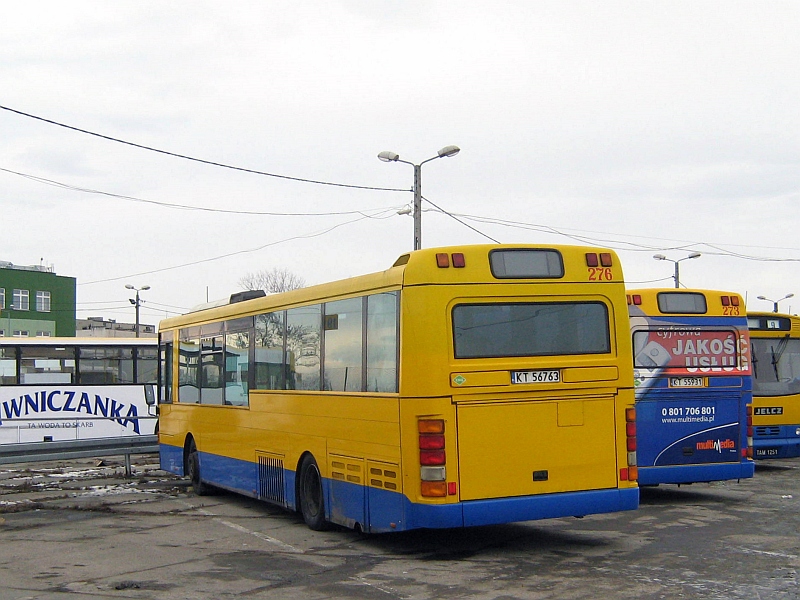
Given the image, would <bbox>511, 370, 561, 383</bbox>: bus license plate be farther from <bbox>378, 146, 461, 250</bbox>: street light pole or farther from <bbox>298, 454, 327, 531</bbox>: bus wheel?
<bbox>378, 146, 461, 250</bbox>: street light pole

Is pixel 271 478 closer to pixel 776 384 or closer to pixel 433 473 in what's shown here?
pixel 433 473

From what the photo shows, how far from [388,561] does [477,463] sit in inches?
51.4

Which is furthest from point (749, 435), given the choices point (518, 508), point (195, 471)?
point (195, 471)

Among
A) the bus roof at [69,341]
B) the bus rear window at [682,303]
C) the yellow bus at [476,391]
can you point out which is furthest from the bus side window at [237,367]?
the bus roof at [69,341]

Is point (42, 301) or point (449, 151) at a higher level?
point (42, 301)

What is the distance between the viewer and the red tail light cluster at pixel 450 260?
32.7 feet

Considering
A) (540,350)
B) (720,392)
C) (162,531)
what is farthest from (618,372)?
(162,531)

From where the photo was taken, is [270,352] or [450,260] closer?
[450,260]

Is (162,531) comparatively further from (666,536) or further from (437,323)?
(666,536)

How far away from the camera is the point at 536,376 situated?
10164mm

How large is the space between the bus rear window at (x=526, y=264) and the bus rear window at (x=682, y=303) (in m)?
4.79

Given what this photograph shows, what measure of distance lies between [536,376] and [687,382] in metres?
5.24

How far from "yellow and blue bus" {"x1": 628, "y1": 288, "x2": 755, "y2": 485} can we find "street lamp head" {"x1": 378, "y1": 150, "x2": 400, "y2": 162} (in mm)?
14832

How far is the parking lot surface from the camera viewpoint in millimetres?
8695
